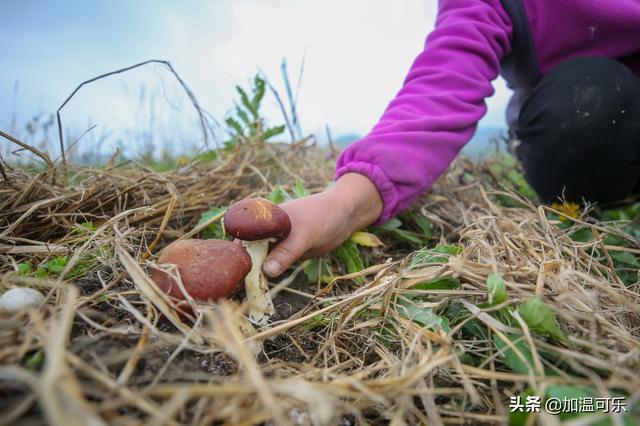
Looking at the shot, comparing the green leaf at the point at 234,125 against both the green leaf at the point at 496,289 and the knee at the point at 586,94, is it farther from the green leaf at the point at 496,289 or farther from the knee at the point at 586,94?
the green leaf at the point at 496,289

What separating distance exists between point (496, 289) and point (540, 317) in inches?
5.3

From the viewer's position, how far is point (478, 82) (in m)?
2.12

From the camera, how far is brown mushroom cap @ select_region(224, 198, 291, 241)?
1.36 m

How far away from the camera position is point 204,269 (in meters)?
1.19

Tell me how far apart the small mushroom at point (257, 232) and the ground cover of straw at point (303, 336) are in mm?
120

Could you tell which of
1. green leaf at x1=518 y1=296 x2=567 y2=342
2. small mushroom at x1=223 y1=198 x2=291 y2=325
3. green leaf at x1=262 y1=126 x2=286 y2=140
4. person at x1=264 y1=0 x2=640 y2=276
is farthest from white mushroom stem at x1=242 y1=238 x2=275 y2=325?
green leaf at x1=262 y1=126 x2=286 y2=140

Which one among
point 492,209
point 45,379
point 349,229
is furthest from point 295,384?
point 492,209

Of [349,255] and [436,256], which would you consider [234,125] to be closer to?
[349,255]

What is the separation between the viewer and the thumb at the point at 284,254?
149 cm

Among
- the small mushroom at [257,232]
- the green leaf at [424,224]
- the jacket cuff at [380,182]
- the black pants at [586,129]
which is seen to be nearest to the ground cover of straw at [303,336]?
the small mushroom at [257,232]

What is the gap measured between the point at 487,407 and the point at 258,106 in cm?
276

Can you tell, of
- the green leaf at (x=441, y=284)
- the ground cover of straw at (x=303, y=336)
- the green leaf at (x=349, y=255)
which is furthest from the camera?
the green leaf at (x=349, y=255)

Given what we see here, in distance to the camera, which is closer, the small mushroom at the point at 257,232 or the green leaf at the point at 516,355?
the green leaf at the point at 516,355

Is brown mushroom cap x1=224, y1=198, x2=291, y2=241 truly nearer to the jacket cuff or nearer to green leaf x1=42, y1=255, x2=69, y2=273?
green leaf x1=42, y1=255, x2=69, y2=273
